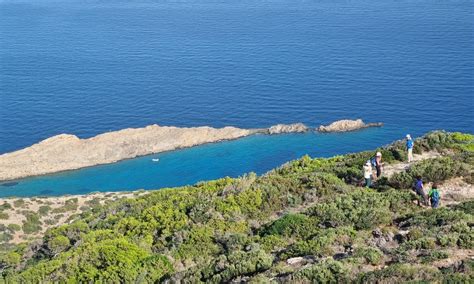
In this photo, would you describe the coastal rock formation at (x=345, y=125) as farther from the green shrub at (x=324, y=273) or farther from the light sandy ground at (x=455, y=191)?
the green shrub at (x=324, y=273)

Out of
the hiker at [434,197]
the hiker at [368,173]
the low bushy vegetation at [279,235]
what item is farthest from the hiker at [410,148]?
the hiker at [434,197]

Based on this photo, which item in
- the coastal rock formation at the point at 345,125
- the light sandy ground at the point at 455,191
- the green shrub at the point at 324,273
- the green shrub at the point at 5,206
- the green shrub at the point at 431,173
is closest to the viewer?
the green shrub at the point at 324,273

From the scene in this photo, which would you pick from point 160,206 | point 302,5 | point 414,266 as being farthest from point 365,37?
point 414,266

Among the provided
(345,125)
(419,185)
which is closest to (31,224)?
(419,185)

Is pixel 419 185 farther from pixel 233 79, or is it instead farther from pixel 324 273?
pixel 233 79

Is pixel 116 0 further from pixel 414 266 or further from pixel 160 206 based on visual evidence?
pixel 414 266

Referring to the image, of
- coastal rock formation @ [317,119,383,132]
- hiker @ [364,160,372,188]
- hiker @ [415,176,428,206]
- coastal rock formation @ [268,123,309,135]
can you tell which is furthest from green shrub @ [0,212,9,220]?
coastal rock formation @ [317,119,383,132]
